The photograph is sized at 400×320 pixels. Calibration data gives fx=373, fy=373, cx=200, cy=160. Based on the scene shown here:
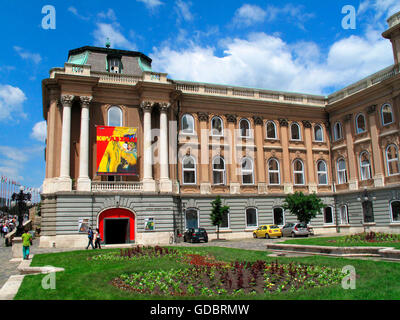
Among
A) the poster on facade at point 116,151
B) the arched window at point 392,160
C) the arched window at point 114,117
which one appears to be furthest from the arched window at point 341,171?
the arched window at point 114,117

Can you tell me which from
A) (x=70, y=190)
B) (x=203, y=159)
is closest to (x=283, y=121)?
(x=203, y=159)

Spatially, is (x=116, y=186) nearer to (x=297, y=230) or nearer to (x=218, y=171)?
(x=218, y=171)

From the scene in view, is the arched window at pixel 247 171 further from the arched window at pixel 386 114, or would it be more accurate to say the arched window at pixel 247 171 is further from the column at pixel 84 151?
the column at pixel 84 151

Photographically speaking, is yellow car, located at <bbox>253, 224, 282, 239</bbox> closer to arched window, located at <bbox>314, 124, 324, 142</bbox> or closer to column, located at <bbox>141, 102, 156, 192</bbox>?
column, located at <bbox>141, 102, 156, 192</bbox>

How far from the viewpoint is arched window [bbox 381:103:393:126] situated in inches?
1370

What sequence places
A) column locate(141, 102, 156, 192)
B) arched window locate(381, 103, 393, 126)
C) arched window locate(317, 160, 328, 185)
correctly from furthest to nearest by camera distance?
arched window locate(317, 160, 328, 185) < arched window locate(381, 103, 393, 126) < column locate(141, 102, 156, 192)

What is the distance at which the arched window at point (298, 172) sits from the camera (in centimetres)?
4075

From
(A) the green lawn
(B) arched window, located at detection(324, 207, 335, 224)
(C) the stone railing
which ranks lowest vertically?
(A) the green lawn

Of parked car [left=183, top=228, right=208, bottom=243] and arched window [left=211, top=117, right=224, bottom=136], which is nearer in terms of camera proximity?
parked car [left=183, top=228, right=208, bottom=243]

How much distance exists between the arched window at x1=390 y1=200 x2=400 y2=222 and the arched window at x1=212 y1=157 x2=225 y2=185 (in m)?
15.7

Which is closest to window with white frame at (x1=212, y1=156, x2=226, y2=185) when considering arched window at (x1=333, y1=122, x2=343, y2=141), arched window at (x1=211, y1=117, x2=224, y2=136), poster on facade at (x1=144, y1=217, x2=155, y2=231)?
arched window at (x1=211, y1=117, x2=224, y2=136)

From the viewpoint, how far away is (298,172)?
40.8m

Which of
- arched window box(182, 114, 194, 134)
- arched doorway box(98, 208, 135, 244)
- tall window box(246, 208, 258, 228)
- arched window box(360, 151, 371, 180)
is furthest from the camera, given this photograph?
tall window box(246, 208, 258, 228)
